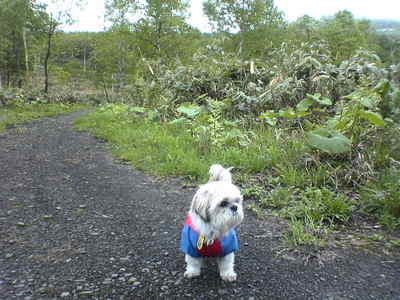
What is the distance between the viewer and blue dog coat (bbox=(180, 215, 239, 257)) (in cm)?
292

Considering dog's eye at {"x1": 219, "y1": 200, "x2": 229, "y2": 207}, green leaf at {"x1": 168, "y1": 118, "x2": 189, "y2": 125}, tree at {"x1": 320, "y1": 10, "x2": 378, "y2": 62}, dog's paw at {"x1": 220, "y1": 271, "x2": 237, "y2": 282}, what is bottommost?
dog's paw at {"x1": 220, "y1": 271, "x2": 237, "y2": 282}

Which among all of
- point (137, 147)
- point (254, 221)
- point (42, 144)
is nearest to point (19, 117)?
point (42, 144)

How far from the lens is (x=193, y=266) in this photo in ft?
10.1

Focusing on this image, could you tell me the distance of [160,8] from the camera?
92.2ft

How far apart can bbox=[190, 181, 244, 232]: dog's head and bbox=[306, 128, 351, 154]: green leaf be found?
8.90 ft

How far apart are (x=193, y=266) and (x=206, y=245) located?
33cm

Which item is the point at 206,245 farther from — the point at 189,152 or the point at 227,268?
the point at 189,152

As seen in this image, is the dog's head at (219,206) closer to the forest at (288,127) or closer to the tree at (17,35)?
the forest at (288,127)

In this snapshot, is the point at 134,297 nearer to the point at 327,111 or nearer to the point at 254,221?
the point at 254,221

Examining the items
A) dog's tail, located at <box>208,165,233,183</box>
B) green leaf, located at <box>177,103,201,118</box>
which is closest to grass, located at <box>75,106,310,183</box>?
green leaf, located at <box>177,103,201,118</box>

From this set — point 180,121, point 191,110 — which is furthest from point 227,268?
point 191,110

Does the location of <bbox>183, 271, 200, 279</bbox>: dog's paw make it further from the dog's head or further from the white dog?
the dog's head

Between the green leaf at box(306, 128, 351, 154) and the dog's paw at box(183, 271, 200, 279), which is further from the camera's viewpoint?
the green leaf at box(306, 128, 351, 154)

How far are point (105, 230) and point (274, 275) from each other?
2.22 metres
